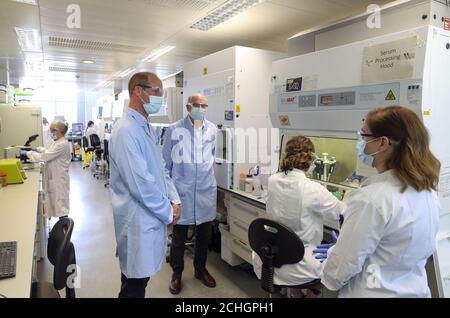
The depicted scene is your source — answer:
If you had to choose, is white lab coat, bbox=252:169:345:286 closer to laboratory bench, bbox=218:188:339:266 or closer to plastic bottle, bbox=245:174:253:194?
laboratory bench, bbox=218:188:339:266

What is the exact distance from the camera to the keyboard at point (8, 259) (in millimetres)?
1299

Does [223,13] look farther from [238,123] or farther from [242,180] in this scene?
[242,180]

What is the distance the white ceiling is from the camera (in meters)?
2.70

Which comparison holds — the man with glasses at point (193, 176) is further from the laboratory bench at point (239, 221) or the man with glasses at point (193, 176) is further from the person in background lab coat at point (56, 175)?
the person in background lab coat at point (56, 175)

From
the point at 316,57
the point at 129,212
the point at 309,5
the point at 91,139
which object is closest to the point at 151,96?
the point at 129,212

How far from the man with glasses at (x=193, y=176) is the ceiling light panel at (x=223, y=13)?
2.50 ft

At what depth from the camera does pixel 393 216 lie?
1110 mm

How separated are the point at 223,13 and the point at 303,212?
1981 mm

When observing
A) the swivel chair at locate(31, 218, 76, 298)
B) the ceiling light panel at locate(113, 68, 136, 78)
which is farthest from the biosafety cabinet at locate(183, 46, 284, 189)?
the ceiling light panel at locate(113, 68, 136, 78)

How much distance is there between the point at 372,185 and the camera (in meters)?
1.19

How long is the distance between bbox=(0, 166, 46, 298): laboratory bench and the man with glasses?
1.08 metres
